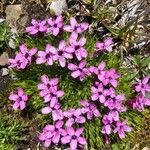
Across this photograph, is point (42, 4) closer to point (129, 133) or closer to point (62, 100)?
point (62, 100)

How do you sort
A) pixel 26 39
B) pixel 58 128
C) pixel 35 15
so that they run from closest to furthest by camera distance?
1. pixel 58 128
2. pixel 26 39
3. pixel 35 15

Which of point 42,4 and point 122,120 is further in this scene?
point 42,4

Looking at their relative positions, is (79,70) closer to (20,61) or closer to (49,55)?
(49,55)

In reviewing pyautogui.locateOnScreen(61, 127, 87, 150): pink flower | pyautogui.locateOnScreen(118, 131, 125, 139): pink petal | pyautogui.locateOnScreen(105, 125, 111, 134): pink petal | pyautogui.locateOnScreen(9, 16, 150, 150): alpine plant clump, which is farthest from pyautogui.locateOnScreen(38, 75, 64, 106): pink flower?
pyautogui.locateOnScreen(118, 131, 125, 139): pink petal

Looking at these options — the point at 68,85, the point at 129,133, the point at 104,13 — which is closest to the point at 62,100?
the point at 68,85

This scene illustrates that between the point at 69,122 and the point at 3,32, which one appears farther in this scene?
the point at 3,32

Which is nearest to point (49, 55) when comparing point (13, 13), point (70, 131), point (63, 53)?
point (63, 53)

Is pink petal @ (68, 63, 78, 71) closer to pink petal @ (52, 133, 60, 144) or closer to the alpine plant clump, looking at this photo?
the alpine plant clump
